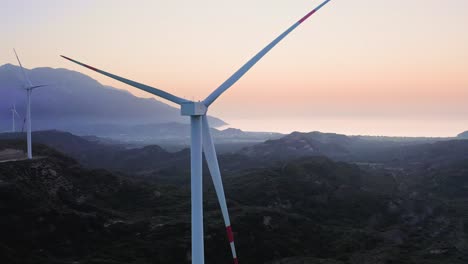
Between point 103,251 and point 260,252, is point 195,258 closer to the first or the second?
point 103,251

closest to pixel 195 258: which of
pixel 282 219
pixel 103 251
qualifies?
pixel 103 251

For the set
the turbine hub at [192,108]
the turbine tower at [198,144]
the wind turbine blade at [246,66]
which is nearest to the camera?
the turbine hub at [192,108]

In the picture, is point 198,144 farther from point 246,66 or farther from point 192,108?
point 246,66

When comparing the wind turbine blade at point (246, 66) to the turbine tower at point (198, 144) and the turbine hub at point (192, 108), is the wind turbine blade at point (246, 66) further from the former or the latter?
the turbine hub at point (192, 108)

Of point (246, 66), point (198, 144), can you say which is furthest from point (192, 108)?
point (246, 66)

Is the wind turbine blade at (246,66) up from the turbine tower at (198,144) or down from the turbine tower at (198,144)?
up

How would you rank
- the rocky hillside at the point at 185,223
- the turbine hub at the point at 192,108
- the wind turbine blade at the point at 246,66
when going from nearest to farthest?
1. the turbine hub at the point at 192,108
2. the wind turbine blade at the point at 246,66
3. the rocky hillside at the point at 185,223

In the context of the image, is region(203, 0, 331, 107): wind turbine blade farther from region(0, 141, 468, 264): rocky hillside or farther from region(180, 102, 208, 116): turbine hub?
region(0, 141, 468, 264): rocky hillside

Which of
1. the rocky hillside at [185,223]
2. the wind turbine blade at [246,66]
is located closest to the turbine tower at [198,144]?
the wind turbine blade at [246,66]

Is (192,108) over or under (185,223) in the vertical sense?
over
